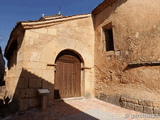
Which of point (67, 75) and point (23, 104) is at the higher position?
point (67, 75)

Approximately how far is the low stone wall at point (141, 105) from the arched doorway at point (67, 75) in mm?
2091

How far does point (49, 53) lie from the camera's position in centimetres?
435

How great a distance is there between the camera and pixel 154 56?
3.51m

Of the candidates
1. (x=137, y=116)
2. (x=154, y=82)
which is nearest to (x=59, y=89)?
(x=137, y=116)

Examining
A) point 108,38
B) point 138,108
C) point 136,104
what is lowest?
point 138,108

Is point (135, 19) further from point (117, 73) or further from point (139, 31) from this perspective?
point (117, 73)

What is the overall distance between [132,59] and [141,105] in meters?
1.55

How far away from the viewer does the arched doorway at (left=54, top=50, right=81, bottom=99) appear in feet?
15.7

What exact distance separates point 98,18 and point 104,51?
1851mm

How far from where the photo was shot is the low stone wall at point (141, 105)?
329cm

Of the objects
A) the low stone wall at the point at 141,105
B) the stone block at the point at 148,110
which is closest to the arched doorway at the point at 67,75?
the low stone wall at the point at 141,105

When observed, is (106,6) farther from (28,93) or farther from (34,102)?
(34,102)

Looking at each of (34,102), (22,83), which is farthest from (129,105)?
(22,83)

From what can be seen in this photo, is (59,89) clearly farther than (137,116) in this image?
Yes
